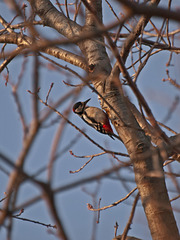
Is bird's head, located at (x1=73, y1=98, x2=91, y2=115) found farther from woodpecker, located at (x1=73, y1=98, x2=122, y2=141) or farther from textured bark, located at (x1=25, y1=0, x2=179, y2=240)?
textured bark, located at (x1=25, y1=0, x2=179, y2=240)

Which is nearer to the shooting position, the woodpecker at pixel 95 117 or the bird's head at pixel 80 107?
the woodpecker at pixel 95 117

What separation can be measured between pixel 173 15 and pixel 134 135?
92.0 inches

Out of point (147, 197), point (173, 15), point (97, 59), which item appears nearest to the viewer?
point (173, 15)

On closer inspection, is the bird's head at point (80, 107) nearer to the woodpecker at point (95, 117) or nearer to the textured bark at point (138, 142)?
the woodpecker at point (95, 117)

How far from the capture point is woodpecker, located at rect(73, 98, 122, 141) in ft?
20.3

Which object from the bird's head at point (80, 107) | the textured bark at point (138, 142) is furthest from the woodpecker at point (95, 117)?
the textured bark at point (138, 142)

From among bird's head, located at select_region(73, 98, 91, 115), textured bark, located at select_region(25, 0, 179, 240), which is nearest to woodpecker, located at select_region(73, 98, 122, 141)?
bird's head, located at select_region(73, 98, 91, 115)

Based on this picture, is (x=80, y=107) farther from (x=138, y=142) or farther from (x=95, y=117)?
(x=138, y=142)

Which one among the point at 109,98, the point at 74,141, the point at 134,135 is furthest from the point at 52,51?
the point at 74,141

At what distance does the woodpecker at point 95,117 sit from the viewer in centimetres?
618

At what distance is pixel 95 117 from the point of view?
20.9ft

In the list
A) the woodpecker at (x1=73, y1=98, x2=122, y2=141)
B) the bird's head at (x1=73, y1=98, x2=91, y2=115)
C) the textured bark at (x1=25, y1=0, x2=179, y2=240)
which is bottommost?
the textured bark at (x1=25, y1=0, x2=179, y2=240)

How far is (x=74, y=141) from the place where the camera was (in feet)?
8.48

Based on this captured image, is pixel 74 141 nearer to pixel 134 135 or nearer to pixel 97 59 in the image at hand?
pixel 134 135
